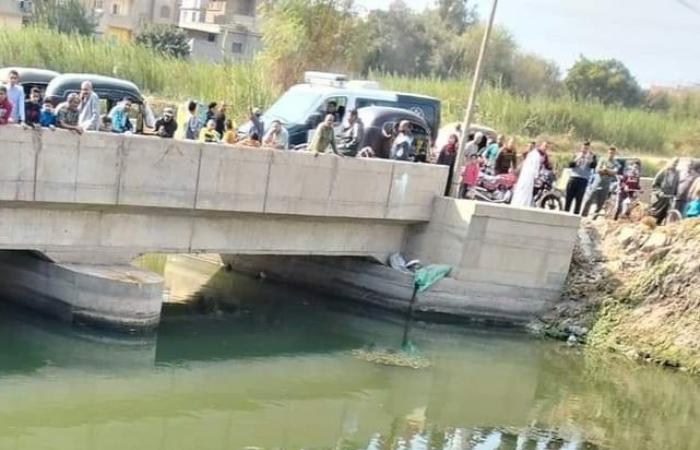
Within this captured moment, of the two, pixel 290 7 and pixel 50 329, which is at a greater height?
pixel 290 7

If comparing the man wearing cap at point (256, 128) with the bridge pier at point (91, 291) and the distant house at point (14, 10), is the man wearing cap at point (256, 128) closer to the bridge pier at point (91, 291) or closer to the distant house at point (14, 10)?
the bridge pier at point (91, 291)

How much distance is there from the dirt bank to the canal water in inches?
19.8

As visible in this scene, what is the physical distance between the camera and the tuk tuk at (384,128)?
19.0m

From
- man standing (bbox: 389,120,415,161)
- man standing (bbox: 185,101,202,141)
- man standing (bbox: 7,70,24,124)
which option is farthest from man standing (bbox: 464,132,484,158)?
man standing (bbox: 7,70,24,124)

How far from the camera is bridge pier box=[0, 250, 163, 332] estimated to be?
14469mm

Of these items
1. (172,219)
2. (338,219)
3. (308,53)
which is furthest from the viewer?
(308,53)

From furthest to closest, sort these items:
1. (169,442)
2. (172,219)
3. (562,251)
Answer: (562,251) < (172,219) < (169,442)

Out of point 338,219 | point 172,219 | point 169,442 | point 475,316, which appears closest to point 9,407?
point 169,442

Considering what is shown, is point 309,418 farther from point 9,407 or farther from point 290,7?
point 290,7

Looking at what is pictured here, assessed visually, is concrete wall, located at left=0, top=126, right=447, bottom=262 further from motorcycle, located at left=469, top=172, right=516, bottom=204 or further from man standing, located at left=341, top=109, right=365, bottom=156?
motorcycle, located at left=469, top=172, right=516, bottom=204

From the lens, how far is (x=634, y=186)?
68.9 ft

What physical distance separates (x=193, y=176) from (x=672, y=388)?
26.6 feet

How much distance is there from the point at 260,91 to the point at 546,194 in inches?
523

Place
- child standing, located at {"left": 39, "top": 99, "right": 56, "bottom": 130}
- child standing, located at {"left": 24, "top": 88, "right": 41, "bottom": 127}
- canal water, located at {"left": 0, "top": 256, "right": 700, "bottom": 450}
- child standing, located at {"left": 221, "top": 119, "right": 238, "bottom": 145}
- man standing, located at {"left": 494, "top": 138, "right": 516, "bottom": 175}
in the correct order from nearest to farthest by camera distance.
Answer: canal water, located at {"left": 0, "top": 256, "right": 700, "bottom": 450}
child standing, located at {"left": 39, "top": 99, "right": 56, "bottom": 130}
child standing, located at {"left": 24, "top": 88, "right": 41, "bottom": 127}
child standing, located at {"left": 221, "top": 119, "right": 238, "bottom": 145}
man standing, located at {"left": 494, "top": 138, "right": 516, "bottom": 175}
